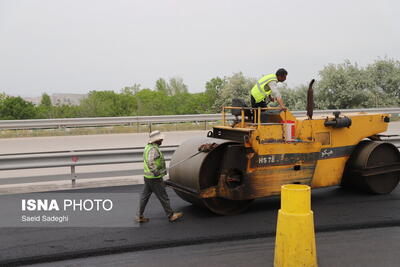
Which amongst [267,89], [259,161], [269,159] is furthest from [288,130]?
[267,89]

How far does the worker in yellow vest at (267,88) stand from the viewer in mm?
6801

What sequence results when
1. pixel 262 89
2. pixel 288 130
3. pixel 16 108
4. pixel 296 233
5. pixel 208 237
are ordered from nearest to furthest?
pixel 296 233
pixel 208 237
pixel 288 130
pixel 262 89
pixel 16 108

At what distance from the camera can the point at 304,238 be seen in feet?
14.0

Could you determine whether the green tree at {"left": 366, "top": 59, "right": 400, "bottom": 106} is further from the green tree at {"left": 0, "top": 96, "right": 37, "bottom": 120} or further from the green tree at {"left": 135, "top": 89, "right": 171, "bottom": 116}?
the green tree at {"left": 0, "top": 96, "right": 37, "bottom": 120}

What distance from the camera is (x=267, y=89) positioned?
6.92 m

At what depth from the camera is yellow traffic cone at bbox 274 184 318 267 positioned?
4.24 m

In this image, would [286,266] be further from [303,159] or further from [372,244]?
[303,159]

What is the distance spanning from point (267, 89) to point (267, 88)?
0.6 inches

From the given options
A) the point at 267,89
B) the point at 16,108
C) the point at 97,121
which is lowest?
the point at 97,121

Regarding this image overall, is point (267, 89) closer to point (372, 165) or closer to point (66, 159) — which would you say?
point (372, 165)

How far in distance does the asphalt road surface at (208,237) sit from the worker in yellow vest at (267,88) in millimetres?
1706

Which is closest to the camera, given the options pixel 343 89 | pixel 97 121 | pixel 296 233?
pixel 296 233

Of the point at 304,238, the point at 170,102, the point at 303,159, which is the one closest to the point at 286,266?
the point at 304,238

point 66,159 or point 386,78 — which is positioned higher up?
point 386,78
